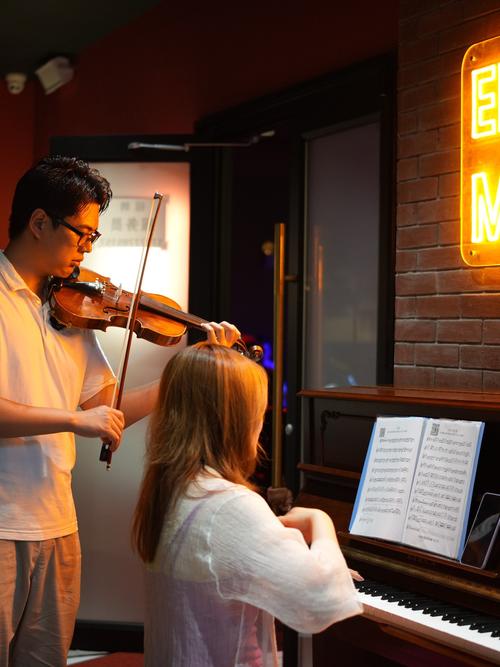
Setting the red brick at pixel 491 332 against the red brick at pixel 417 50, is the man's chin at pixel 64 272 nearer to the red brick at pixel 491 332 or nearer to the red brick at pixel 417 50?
the red brick at pixel 491 332

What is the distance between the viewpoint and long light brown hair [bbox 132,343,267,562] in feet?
5.01

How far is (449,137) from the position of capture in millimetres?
2811

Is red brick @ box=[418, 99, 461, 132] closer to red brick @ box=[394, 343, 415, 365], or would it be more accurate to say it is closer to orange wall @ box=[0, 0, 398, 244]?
orange wall @ box=[0, 0, 398, 244]

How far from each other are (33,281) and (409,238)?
1.38m

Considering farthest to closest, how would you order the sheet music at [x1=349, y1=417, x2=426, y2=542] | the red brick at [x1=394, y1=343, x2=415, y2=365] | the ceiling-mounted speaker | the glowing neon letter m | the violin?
the ceiling-mounted speaker, the red brick at [x1=394, y1=343, x2=415, y2=365], the glowing neon letter m, the violin, the sheet music at [x1=349, y1=417, x2=426, y2=542]

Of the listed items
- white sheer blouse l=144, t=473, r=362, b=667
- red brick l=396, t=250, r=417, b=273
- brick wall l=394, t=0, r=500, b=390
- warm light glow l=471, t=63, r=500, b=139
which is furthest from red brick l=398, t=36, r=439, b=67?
white sheer blouse l=144, t=473, r=362, b=667

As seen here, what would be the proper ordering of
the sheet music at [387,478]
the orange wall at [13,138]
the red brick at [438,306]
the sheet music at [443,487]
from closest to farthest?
1. the sheet music at [443,487]
2. the sheet music at [387,478]
3. the red brick at [438,306]
4. the orange wall at [13,138]

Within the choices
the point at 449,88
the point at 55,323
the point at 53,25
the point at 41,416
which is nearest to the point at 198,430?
the point at 41,416

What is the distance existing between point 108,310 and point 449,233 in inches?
47.9

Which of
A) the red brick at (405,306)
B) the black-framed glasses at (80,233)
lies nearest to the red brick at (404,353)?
the red brick at (405,306)

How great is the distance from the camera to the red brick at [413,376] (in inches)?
112

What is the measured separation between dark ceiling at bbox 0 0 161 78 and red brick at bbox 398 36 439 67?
1.75 metres

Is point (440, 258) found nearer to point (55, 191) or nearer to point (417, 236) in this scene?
point (417, 236)

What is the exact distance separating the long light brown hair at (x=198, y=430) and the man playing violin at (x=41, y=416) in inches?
16.0
